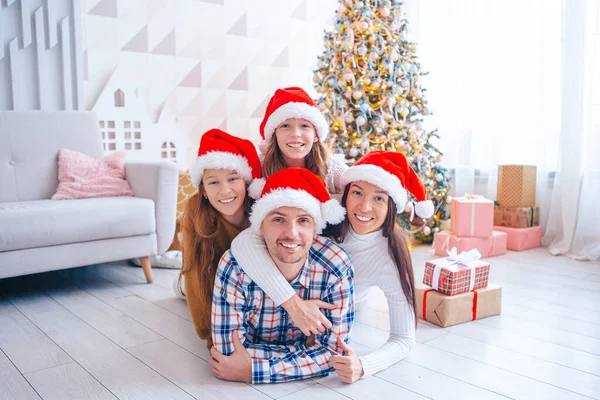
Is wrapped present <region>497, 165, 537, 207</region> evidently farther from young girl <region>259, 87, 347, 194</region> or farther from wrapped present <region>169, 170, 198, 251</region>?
Result: wrapped present <region>169, 170, 198, 251</region>

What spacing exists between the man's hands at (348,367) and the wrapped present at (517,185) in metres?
2.29

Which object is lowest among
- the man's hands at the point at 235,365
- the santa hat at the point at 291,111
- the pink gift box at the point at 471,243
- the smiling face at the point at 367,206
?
the man's hands at the point at 235,365

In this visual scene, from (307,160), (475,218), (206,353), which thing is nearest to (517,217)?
(475,218)

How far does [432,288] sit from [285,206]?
0.83 meters

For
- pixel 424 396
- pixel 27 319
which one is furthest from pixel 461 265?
pixel 27 319

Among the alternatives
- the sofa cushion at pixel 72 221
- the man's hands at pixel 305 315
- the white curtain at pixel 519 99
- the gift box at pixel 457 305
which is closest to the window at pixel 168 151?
the sofa cushion at pixel 72 221

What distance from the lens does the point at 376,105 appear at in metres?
3.05

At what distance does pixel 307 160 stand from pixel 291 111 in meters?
0.20

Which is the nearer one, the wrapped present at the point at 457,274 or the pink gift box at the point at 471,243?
the wrapped present at the point at 457,274

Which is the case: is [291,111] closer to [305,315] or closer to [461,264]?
[305,315]

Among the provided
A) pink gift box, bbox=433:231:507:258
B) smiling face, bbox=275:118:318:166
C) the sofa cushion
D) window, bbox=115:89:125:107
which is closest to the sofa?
the sofa cushion

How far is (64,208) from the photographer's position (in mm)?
2205

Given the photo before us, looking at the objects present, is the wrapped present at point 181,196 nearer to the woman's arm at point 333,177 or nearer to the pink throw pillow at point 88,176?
the pink throw pillow at point 88,176

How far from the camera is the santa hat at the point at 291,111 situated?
5.90ft
